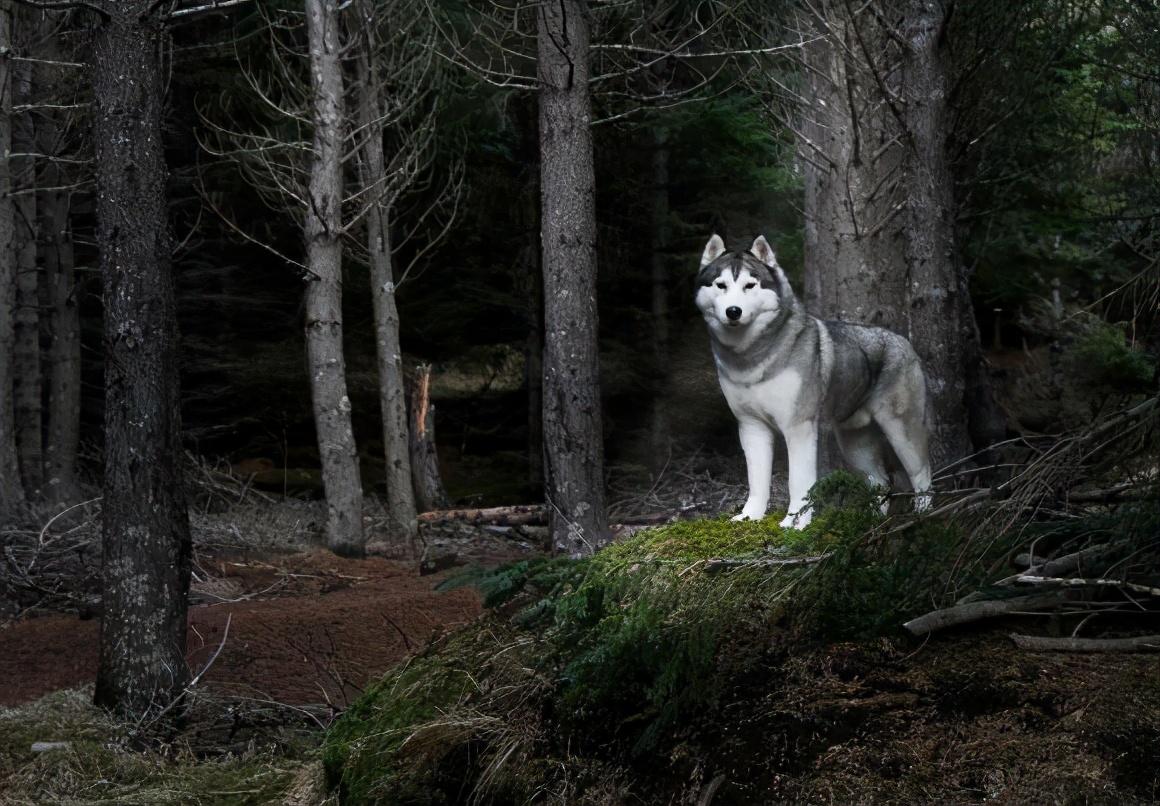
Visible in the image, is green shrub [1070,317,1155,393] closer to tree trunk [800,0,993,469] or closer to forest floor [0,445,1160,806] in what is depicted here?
tree trunk [800,0,993,469]

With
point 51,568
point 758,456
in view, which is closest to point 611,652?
point 758,456

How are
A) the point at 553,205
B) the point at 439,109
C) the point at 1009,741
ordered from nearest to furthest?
the point at 1009,741 → the point at 553,205 → the point at 439,109

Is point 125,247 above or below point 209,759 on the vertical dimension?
above

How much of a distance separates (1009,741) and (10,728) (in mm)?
5580

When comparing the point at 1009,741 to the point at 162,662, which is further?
the point at 162,662

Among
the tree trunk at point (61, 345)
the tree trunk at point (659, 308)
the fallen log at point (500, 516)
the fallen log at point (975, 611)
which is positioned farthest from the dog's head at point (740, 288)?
the tree trunk at point (659, 308)

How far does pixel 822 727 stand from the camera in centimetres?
359

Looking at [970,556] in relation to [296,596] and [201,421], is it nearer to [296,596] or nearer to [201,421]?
[296,596]

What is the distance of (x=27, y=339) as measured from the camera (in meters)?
15.5

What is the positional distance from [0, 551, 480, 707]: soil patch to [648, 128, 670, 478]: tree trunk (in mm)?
9192

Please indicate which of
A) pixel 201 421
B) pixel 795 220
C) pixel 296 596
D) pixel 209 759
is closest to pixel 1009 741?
pixel 209 759

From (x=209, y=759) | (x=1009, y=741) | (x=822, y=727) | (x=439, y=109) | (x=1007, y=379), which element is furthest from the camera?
(x=1007, y=379)

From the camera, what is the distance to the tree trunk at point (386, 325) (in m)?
15.1

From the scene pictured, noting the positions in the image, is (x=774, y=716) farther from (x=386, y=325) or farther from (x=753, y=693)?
(x=386, y=325)
